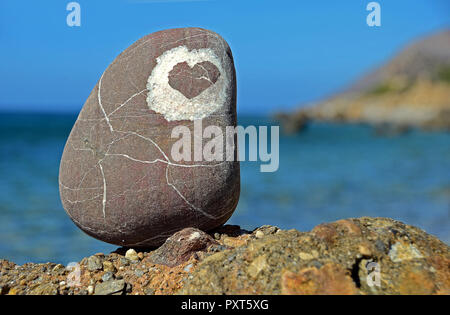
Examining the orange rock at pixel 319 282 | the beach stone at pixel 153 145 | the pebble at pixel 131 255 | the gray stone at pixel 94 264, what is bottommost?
the orange rock at pixel 319 282

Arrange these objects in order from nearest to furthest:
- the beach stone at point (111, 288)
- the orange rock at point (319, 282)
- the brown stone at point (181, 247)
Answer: the orange rock at point (319, 282) → the beach stone at point (111, 288) → the brown stone at point (181, 247)

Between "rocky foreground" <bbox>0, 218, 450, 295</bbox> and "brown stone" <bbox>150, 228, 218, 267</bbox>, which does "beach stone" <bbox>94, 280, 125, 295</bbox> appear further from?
"brown stone" <bbox>150, 228, 218, 267</bbox>

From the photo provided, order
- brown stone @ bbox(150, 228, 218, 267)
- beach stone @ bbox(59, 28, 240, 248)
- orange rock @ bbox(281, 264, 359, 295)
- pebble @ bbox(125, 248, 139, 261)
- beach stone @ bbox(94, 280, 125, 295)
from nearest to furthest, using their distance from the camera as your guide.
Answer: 1. orange rock @ bbox(281, 264, 359, 295)
2. beach stone @ bbox(94, 280, 125, 295)
3. brown stone @ bbox(150, 228, 218, 267)
4. beach stone @ bbox(59, 28, 240, 248)
5. pebble @ bbox(125, 248, 139, 261)

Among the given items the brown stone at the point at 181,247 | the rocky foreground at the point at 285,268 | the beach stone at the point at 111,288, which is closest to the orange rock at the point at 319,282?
the rocky foreground at the point at 285,268

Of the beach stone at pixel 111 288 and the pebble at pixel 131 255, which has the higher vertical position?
the pebble at pixel 131 255

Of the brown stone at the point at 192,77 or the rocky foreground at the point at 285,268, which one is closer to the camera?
the rocky foreground at the point at 285,268

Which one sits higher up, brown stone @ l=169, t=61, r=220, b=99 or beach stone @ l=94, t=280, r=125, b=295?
brown stone @ l=169, t=61, r=220, b=99

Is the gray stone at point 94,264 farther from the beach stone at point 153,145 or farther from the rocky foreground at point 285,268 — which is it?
the beach stone at point 153,145

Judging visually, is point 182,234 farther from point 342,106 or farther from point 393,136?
point 342,106

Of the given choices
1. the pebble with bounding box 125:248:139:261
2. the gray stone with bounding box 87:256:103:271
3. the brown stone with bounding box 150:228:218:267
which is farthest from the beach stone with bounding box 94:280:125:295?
the pebble with bounding box 125:248:139:261

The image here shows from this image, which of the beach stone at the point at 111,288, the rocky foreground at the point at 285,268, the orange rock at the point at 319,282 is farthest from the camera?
the beach stone at the point at 111,288
